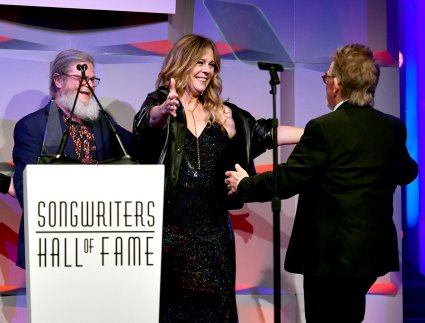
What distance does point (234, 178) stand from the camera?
3738 millimetres

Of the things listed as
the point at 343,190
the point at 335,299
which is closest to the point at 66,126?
the point at 343,190

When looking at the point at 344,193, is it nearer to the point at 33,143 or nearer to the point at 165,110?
the point at 165,110

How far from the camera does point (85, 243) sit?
3111mm

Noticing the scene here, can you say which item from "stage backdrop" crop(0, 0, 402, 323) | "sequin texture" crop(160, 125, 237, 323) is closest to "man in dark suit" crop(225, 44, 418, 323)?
"sequin texture" crop(160, 125, 237, 323)

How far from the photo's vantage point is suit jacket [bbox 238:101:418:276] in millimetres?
3447

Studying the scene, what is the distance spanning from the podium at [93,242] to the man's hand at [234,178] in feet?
2.12

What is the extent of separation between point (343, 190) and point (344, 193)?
0.01m

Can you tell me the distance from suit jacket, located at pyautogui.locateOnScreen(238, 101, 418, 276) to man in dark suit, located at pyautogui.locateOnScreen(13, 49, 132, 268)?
114 cm

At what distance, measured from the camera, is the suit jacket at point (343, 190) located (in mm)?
3447

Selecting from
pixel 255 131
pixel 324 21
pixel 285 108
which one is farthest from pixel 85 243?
pixel 324 21

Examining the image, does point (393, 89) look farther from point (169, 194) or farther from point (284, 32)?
point (169, 194)

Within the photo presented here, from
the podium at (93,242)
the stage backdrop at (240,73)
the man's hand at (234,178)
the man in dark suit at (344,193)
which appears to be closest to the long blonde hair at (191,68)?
the man's hand at (234,178)

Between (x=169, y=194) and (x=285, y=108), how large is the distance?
144 cm

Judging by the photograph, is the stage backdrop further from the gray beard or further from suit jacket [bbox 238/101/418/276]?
suit jacket [bbox 238/101/418/276]
